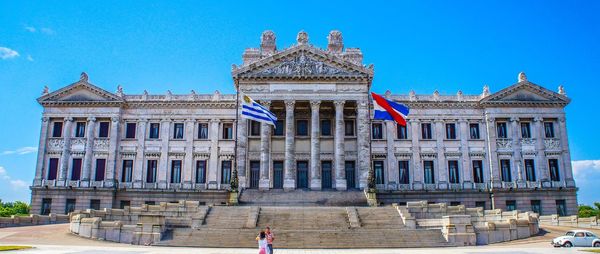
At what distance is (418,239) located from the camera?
2891 centimetres

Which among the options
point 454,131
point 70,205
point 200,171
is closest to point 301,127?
point 200,171

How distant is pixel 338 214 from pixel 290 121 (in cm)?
1587

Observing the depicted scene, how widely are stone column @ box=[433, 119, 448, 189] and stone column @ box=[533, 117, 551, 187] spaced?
32.2ft

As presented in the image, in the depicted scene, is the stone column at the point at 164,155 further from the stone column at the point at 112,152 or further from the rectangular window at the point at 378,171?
the rectangular window at the point at 378,171

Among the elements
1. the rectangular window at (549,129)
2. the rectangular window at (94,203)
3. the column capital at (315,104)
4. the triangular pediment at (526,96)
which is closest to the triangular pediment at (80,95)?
the rectangular window at (94,203)

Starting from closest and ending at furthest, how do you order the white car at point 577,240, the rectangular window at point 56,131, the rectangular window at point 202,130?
the white car at point 577,240 → the rectangular window at point 56,131 → the rectangular window at point 202,130

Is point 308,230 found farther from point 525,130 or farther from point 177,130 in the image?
point 525,130

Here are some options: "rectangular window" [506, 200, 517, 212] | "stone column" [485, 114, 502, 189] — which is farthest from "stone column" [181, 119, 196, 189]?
"rectangular window" [506, 200, 517, 212]

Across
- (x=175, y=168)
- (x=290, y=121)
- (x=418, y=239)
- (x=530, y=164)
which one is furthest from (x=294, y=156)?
(x=530, y=164)

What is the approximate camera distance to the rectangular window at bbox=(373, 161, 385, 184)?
2120 inches

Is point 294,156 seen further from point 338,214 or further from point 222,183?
point 338,214

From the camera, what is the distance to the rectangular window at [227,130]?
55.2 metres

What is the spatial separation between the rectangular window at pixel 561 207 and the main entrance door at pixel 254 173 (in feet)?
104

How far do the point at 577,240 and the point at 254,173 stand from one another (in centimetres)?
3118
